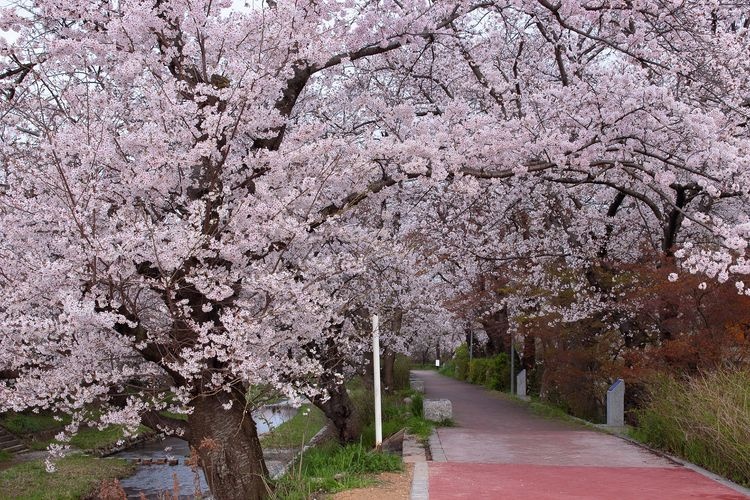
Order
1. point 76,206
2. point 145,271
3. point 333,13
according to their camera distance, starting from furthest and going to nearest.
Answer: point 333,13
point 145,271
point 76,206

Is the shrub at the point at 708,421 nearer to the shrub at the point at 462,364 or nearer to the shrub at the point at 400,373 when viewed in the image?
the shrub at the point at 400,373

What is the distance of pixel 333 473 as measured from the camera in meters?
8.42

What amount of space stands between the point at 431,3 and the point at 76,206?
5.75 m

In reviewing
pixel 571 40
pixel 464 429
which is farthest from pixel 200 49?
pixel 464 429

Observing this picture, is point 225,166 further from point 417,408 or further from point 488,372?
point 488,372

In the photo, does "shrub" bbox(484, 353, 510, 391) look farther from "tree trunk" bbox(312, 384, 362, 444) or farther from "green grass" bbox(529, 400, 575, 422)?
"tree trunk" bbox(312, 384, 362, 444)

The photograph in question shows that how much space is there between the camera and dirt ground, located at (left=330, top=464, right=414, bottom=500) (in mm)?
7285

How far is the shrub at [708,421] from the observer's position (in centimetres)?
832

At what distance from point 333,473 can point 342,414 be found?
6.88 m

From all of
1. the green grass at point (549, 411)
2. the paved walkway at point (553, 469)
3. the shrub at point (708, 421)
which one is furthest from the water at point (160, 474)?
the green grass at point (549, 411)

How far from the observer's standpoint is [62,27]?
9453 millimetres

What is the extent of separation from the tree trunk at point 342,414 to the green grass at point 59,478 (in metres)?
4.32

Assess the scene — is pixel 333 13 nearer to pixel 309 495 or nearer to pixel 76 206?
pixel 76 206

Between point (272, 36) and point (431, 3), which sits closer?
point (272, 36)
